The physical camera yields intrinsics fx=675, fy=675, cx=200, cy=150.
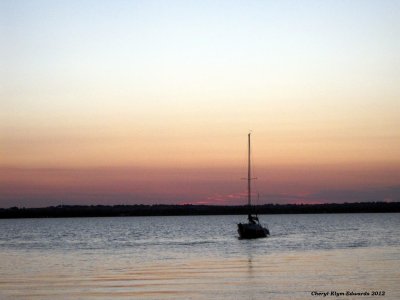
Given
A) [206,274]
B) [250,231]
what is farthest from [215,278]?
[250,231]

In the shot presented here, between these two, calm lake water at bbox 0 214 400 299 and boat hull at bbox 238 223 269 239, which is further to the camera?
boat hull at bbox 238 223 269 239

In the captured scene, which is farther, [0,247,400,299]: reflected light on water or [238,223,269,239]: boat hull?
[238,223,269,239]: boat hull

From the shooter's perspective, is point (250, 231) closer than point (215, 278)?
No

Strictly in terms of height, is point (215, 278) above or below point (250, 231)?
below

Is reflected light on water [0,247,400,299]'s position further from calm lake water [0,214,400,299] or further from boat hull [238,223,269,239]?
boat hull [238,223,269,239]

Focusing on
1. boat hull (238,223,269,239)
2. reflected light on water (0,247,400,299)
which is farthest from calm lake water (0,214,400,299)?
boat hull (238,223,269,239)

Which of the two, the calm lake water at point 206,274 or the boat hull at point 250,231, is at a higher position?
the boat hull at point 250,231

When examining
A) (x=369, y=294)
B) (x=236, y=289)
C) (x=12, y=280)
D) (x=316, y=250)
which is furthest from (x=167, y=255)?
(x=369, y=294)

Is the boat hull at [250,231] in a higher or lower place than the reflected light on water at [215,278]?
higher

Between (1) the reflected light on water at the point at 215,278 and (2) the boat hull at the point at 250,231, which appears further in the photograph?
(2) the boat hull at the point at 250,231

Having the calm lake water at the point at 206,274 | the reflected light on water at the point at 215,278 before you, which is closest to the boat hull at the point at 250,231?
the calm lake water at the point at 206,274

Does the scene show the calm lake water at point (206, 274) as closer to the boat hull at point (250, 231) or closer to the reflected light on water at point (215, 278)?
the reflected light on water at point (215, 278)

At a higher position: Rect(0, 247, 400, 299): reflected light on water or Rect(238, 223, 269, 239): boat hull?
Rect(238, 223, 269, 239): boat hull

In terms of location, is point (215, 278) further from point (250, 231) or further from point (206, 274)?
point (250, 231)
